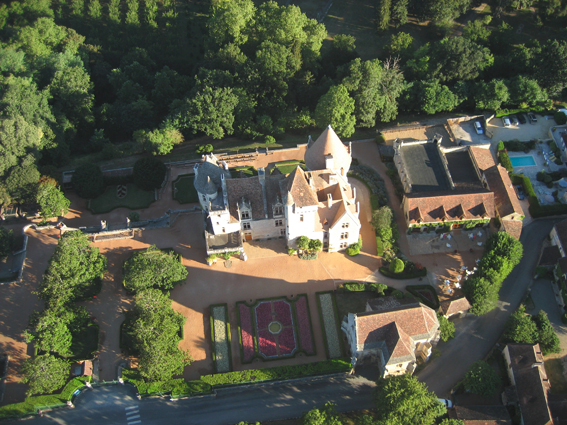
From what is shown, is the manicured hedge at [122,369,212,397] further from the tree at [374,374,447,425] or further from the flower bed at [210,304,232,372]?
the tree at [374,374,447,425]

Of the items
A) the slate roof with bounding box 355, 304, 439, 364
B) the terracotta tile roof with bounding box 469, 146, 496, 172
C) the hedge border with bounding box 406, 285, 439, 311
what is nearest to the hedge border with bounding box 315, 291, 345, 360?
the slate roof with bounding box 355, 304, 439, 364

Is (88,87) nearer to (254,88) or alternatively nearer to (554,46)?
(254,88)

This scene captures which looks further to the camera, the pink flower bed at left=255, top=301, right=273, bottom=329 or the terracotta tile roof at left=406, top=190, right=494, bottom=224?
the terracotta tile roof at left=406, top=190, right=494, bottom=224

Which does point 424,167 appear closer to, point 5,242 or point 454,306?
point 454,306

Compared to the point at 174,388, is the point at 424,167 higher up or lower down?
higher up

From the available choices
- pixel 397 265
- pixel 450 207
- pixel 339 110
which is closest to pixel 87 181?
pixel 339 110
